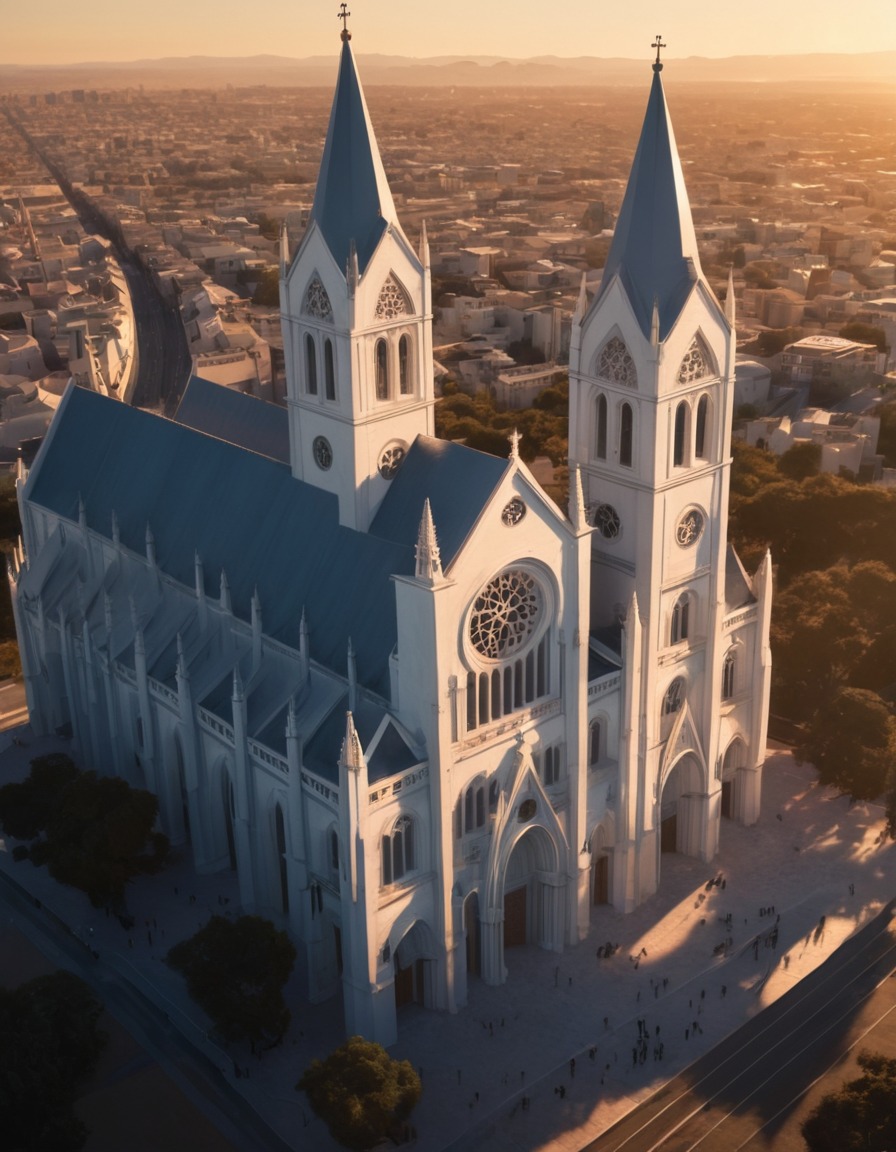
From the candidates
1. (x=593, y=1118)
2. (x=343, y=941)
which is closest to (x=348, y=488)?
(x=343, y=941)

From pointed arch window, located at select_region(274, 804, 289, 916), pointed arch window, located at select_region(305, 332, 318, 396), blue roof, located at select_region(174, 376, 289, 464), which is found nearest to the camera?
pointed arch window, located at select_region(274, 804, 289, 916)

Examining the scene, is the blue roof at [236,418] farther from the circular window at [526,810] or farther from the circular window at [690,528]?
Result: the circular window at [526,810]

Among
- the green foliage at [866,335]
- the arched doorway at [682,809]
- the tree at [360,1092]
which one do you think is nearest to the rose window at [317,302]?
the arched doorway at [682,809]

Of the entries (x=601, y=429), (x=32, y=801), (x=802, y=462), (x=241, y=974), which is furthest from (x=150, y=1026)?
(x=802, y=462)

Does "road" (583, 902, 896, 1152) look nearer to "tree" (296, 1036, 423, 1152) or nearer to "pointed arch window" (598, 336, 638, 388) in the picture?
"tree" (296, 1036, 423, 1152)

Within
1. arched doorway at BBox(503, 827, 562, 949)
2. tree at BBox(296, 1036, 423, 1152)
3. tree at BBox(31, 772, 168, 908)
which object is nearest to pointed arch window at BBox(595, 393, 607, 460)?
arched doorway at BBox(503, 827, 562, 949)

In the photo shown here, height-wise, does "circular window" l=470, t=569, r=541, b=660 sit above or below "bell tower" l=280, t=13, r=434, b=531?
below

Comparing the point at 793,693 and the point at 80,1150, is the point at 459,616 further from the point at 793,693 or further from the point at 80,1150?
the point at 793,693
